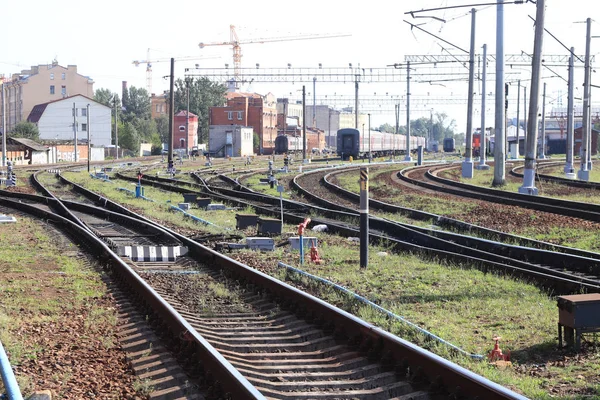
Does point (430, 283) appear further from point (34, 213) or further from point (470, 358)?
point (34, 213)

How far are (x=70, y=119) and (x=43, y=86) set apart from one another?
19.6 m

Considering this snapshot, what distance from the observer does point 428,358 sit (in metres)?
6.40

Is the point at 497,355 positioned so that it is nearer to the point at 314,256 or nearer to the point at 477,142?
the point at 314,256

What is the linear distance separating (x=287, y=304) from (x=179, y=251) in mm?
5233

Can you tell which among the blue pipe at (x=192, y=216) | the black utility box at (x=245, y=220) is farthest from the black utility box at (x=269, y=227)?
the blue pipe at (x=192, y=216)

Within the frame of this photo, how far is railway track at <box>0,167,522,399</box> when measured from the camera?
6227 millimetres

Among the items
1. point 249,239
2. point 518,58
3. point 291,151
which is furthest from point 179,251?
point 291,151

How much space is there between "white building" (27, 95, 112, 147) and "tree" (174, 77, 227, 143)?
994 inches

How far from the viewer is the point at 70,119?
378 ft

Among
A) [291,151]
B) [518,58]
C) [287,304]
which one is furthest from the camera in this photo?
[291,151]

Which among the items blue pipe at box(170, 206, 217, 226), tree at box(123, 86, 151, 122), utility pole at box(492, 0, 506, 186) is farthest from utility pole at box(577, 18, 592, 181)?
tree at box(123, 86, 151, 122)

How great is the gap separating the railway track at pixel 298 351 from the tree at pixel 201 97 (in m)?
132

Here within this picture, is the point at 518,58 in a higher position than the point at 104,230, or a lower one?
higher

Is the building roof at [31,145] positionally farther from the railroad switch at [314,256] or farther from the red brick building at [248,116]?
the railroad switch at [314,256]
